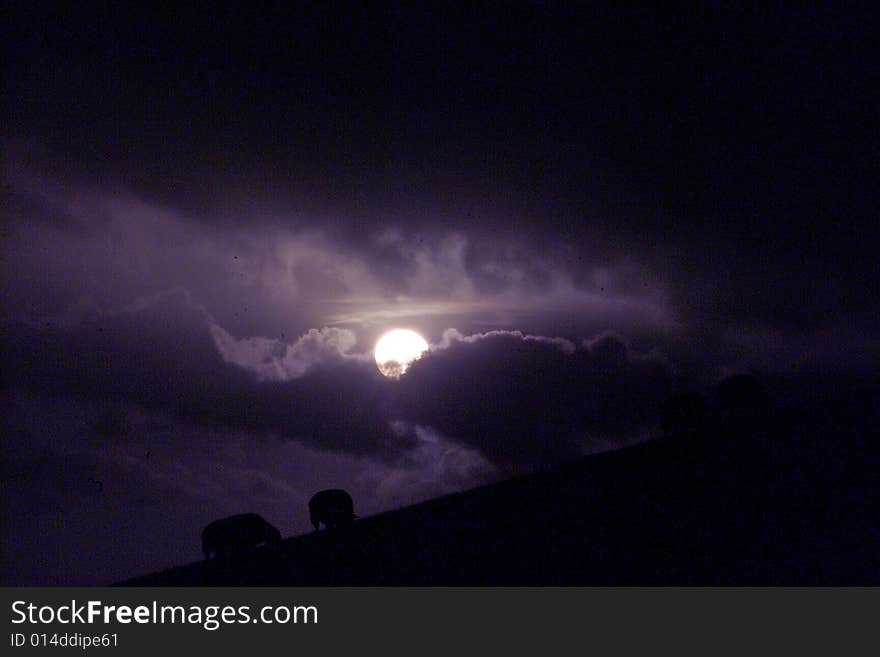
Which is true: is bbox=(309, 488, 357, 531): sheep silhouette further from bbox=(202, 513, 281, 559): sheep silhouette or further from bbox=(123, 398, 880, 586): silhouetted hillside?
bbox=(123, 398, 880, 586): silhouetted hillside

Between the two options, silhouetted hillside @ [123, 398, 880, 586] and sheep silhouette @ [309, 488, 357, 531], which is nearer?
silhouetted hillside @ [123, 398, 880, 586]

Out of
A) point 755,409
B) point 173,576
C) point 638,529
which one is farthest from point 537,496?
point 173,576

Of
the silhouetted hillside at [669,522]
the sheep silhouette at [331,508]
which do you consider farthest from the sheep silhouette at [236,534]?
the silhouetted hillside at [669,522]

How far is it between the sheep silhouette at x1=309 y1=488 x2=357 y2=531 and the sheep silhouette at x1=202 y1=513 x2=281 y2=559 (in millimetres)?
1747

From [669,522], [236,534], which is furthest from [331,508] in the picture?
[669,522]

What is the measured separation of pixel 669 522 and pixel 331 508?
13.4 meters

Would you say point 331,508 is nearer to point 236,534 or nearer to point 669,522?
point 236,534

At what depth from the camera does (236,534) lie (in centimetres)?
2148

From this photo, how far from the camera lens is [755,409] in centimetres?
1694

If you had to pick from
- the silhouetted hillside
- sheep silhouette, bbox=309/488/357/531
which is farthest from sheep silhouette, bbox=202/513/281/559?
the silhouetted hillside

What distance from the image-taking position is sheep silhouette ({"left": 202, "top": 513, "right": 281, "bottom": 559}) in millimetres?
21094

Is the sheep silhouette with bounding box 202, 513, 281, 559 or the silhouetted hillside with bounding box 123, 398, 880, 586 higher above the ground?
the sheep silhouette with bounding box 202, 513, 281, 559
